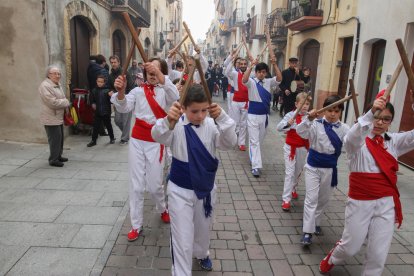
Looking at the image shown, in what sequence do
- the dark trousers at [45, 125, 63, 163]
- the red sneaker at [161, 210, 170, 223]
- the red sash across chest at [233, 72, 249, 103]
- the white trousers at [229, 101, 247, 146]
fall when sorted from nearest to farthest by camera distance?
the red sneaker at [161, 210, 170, 223]
the dark trousers at [45, 125, 63, 163]
the red sash across chest at [233, 72, 249, 103]
the white trousers at [229, 101, 247, 146]

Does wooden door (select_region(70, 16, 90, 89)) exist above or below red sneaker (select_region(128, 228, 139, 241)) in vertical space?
above

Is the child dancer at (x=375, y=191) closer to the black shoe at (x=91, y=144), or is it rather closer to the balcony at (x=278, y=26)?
the black shoe at (x=91, y=144)

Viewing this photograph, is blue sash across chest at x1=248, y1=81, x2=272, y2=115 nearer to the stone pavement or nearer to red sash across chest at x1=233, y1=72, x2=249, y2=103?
the stone pavement

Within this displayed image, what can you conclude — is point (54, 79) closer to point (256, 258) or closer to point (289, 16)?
point (256, 258)

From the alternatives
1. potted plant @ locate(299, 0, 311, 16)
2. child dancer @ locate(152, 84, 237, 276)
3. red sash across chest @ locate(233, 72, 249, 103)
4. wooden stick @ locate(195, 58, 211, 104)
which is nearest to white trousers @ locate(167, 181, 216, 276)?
child dancer @ locate(152, 84, 237, 276)

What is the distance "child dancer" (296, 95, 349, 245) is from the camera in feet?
12.6

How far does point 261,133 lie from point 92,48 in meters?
6.82

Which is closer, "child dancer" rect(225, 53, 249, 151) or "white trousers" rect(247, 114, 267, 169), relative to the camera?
"white trousers" rect(247, 114, 267, 169)

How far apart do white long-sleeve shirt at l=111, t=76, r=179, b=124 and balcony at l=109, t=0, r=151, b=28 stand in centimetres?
988

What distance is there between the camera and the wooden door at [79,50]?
30.4 ft

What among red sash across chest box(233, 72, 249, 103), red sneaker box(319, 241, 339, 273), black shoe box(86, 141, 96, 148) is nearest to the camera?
red sneaker box(319, 241, 339, 273)

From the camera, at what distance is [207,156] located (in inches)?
116

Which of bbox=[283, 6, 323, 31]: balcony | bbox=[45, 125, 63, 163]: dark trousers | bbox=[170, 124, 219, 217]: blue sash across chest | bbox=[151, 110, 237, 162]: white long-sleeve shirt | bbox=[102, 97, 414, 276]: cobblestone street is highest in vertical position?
bbox=[283, 6, 323, 31]: balcony

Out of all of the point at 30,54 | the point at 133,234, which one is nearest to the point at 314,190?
the point at 133,234
